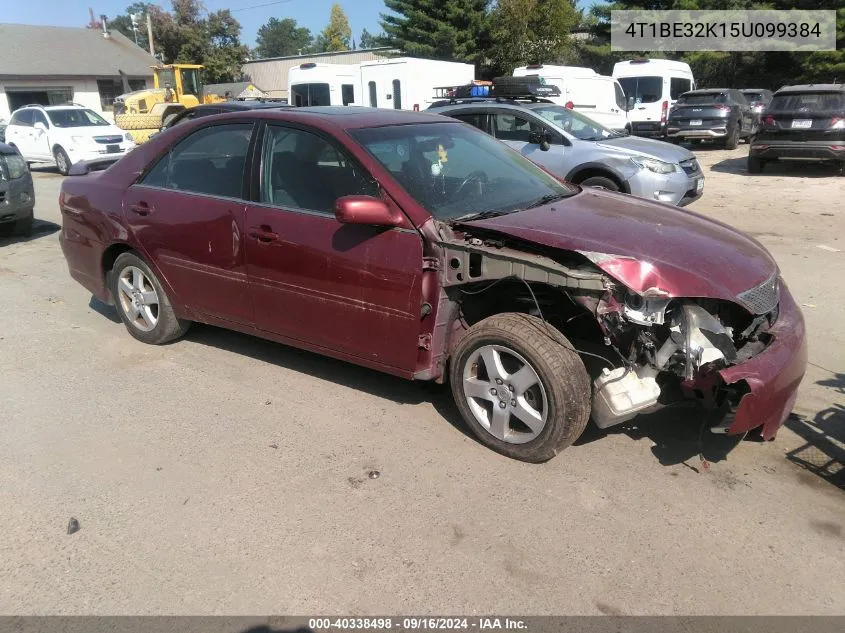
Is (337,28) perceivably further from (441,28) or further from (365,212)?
(365,212)

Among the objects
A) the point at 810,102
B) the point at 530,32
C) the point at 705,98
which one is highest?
the point at 530,32

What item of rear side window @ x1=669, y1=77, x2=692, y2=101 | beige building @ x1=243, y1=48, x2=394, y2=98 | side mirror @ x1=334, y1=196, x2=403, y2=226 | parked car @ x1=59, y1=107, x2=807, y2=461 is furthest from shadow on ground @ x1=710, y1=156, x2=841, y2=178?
beige building @ x1=243, y1=48, x2=394, y2=98

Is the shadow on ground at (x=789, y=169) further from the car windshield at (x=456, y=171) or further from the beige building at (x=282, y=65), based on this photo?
the beige building at (x=282, y=65)

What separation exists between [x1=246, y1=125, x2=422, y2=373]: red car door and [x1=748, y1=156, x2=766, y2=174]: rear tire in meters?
13.2

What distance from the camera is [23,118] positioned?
756 inches

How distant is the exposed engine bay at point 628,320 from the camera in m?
3.31

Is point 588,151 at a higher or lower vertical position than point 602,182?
higher

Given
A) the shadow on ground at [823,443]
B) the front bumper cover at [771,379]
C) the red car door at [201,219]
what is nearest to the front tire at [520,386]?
the front bumper cover at [771,379]

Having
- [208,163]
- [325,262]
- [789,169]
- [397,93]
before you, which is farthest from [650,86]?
[325,262]

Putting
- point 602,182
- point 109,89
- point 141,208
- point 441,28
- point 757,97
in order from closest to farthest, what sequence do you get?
point 141,208, point 602,182, point 757,97, point 441,28, point 109,89

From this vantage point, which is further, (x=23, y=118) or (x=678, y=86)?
(x=678, y=86)

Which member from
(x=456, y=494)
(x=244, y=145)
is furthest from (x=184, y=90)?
(x=456, y=494)

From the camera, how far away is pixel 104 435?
4035 mm

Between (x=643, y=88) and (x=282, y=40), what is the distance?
4804 inches
